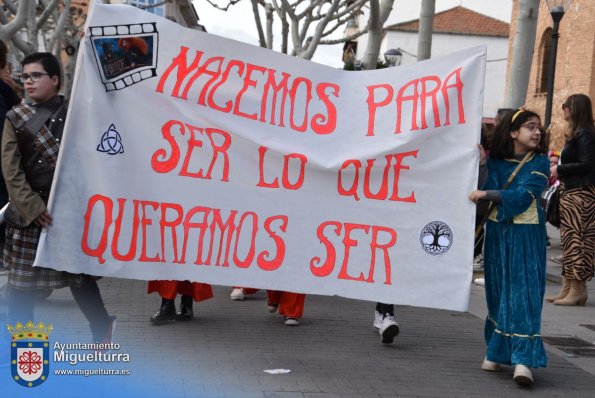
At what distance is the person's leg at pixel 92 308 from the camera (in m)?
5.83

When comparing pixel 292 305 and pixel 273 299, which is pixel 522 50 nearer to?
pixel 273 299

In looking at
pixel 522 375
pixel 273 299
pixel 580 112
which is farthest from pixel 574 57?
pixel 522 375

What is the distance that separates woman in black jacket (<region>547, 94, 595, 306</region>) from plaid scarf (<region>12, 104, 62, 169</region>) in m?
5.25

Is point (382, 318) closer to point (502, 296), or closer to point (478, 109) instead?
point (502, 296)

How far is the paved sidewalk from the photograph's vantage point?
18.5ft

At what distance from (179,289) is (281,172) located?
75.4 inches

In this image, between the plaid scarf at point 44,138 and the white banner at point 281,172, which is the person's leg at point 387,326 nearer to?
the white banner at point 281,172

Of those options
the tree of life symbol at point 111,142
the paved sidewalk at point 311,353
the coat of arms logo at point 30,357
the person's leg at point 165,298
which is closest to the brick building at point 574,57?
the paved sidewalk at point 311,353

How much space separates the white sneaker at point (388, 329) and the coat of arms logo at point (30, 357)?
8.84ft

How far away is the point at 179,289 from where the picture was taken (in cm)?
752

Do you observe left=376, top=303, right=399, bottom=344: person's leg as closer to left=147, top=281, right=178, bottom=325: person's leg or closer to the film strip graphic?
left=147, top=281, right=178, bottom=325: person's leg

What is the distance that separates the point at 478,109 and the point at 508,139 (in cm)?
31

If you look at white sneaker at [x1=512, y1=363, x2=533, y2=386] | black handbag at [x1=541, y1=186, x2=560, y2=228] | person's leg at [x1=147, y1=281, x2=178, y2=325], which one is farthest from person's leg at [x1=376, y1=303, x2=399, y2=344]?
black handbag at [x1=541, y1=186, x2=560, y2=228]

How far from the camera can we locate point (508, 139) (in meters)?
6.14
